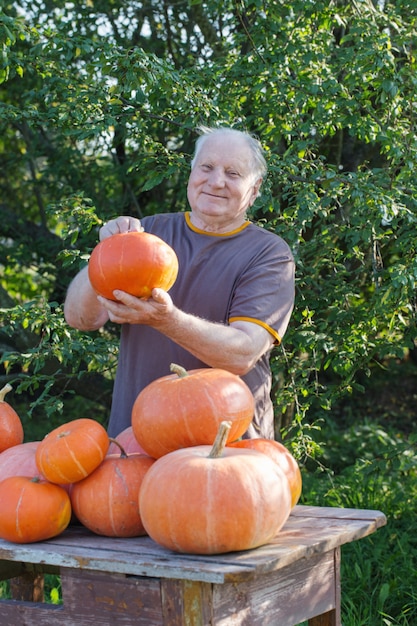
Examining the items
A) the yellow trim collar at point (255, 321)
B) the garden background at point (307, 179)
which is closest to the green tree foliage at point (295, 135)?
the garden background at point (307, 179)

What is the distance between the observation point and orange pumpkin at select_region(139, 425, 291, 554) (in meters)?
1.90

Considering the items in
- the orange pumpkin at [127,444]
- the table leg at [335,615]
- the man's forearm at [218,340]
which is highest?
the man's forearm at [218,340]

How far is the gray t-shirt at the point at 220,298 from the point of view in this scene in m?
2.68

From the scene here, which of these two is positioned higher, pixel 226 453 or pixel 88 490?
pixel 226 453

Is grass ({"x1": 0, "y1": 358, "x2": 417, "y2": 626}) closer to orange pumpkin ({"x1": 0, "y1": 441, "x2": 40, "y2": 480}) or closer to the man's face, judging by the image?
the man's face

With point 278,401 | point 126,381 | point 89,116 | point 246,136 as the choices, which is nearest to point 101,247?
point 126,381

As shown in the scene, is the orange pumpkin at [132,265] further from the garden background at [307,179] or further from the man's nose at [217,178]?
the garden background at [307,179]

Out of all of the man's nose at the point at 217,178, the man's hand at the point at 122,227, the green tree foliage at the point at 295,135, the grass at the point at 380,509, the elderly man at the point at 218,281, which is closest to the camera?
the man's hand at the point at 122,227

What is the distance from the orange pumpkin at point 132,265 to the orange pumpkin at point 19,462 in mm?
459

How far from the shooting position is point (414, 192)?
3682mm

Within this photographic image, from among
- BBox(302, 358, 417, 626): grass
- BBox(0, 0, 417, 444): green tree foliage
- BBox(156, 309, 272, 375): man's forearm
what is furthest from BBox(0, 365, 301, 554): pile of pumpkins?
BBox(302, 358, 417, 626): grass

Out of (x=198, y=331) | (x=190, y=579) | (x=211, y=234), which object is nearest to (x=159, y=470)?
(x=190, y=579)

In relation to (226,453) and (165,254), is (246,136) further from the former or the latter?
(226,453)

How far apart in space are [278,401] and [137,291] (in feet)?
6.30
